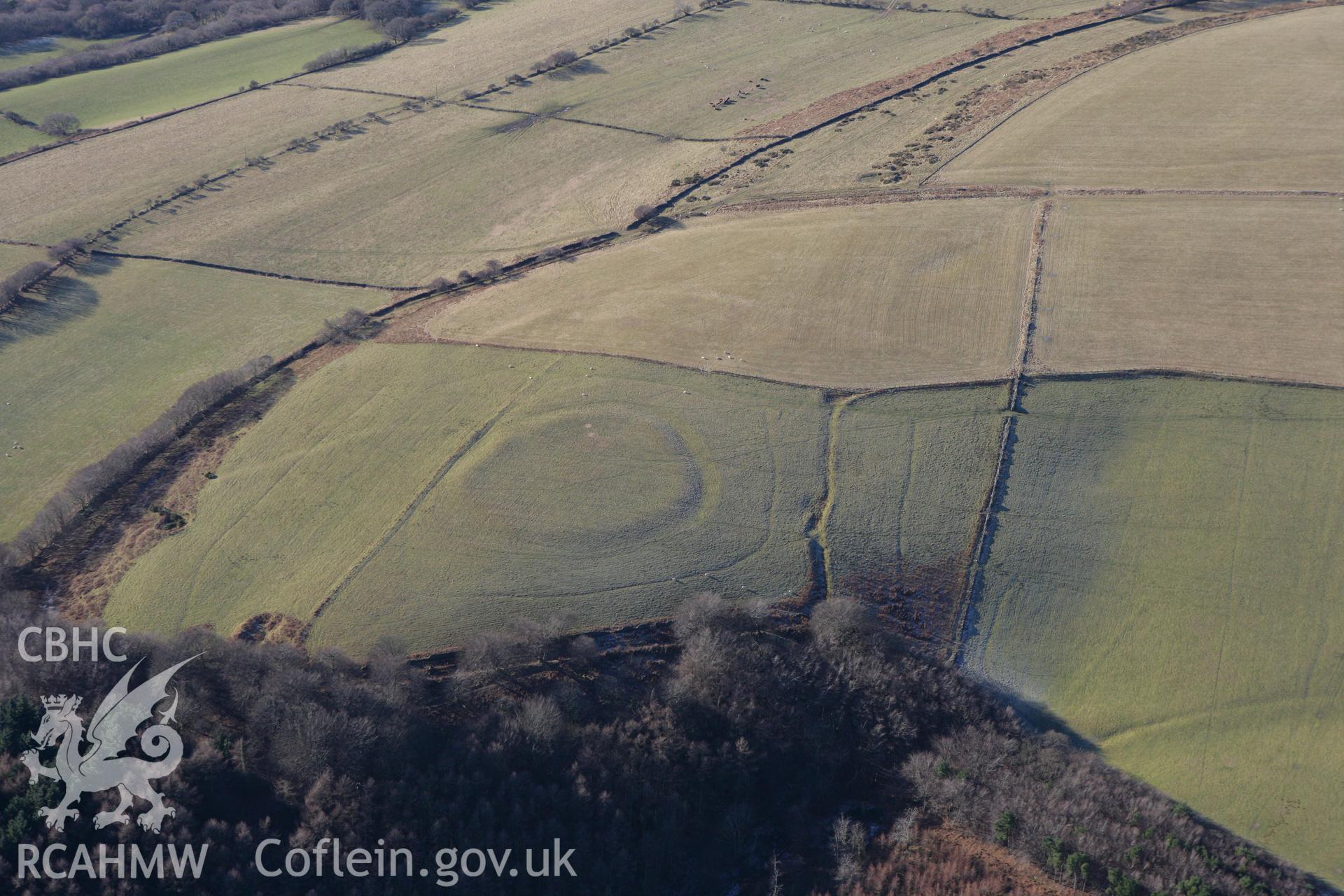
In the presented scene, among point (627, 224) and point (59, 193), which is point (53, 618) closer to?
point (627, 224)

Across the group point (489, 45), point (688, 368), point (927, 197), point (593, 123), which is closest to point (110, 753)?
point (688, 368)

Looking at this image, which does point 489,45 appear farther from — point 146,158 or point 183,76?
point 146,158

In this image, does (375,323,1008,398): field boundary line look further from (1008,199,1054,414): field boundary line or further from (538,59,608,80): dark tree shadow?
(538,59,608,80): dark tree shadow

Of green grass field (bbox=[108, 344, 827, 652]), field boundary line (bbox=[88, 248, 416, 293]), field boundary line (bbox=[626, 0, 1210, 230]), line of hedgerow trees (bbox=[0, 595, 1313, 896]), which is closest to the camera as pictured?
line of hedgerow trees (bbox=[0, 595, 1313, 896])

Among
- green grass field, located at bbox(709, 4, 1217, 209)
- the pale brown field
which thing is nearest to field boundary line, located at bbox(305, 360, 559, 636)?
green grass field, located at bbox(709, 4, 1217, 209)

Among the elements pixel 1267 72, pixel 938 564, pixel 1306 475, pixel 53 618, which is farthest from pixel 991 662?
pixel 1267 72

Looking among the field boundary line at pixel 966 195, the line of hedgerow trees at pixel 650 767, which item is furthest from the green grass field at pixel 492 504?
the field boundary line at pixel 966 195

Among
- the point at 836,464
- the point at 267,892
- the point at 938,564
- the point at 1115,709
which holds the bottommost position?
the point at 267,892
